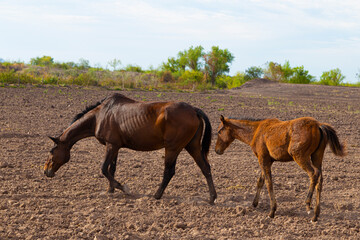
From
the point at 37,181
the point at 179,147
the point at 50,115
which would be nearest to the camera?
the point at 179,147

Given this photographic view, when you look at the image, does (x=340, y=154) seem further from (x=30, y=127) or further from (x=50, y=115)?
(x=50, y=115)

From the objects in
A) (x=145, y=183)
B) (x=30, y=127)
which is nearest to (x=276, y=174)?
(x=145, y=183)

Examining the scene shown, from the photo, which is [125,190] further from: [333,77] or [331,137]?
[333,77]

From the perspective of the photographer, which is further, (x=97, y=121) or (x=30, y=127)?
(x=30, y=127)

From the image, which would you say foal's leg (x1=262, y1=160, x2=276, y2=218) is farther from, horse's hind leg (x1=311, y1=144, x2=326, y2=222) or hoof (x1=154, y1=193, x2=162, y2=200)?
hoof (x1=154, y1=193, x2=162, y2=200)

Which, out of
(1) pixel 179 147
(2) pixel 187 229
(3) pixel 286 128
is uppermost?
(3) pixel 286 128

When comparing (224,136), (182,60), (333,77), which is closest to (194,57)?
(182,60)

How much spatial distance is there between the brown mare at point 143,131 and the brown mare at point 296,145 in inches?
34.6

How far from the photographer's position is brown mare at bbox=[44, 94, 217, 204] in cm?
632

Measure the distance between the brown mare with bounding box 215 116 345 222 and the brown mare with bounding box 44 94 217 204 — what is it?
88 cm

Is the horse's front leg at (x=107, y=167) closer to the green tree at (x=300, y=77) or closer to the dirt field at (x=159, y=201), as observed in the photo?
the dirt field at (x=159, y=201)

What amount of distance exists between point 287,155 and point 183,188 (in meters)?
2.14

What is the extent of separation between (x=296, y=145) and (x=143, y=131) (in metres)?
2.45

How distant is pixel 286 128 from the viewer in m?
5.79
